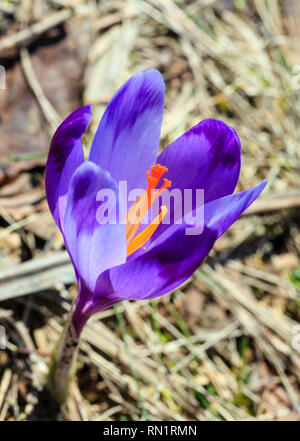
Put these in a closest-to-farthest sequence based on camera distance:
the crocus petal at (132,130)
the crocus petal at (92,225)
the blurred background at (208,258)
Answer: the crocus petal at (92,225), the crocus petal at (132,130), the blurred background at (208,258)

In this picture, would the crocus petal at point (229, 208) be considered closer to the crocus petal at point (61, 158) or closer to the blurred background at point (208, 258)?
the crocus petal at point (61, 158)

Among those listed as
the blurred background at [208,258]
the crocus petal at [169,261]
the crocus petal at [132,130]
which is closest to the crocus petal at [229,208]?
the crocus petal at [169,261]

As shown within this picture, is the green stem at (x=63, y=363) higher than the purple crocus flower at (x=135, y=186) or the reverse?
the reverse

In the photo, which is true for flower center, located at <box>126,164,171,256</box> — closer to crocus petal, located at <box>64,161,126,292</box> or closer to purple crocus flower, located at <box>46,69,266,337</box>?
purple crocus flower, located at <box>46,69,266,337</box>

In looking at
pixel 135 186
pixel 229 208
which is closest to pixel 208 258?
pixel 135 186

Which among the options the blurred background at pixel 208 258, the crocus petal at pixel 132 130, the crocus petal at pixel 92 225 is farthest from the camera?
the blurred background at pixel 208 258

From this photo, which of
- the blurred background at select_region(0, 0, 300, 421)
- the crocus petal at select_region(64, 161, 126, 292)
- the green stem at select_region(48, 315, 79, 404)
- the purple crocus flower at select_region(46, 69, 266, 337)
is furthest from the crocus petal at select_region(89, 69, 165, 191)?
the blurred background at select_region(0, 0, 300, 421)
